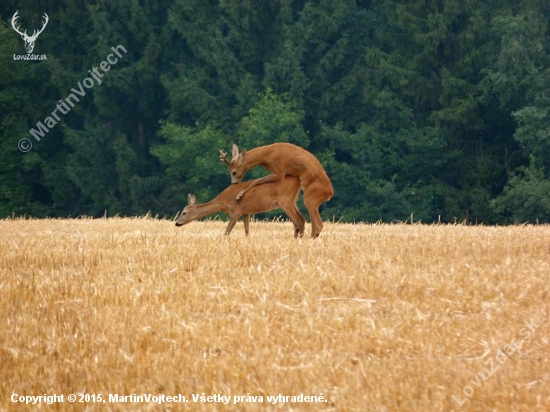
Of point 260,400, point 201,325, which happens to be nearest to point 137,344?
point 201,325

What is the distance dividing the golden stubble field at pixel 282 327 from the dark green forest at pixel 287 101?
2385 cm

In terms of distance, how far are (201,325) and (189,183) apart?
30.9 metres

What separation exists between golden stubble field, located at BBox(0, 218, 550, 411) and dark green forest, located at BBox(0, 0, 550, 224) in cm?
2385

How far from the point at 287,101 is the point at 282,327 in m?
31.9

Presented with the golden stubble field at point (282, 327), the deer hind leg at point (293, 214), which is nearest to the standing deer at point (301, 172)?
the deer hind leg at point (293, 214)

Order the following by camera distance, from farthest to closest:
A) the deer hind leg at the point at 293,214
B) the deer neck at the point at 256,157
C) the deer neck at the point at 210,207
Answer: the deer neck at the point at 210,207 < the deer neck at the point at 256,157 < the deer hind leg at the point at 293,214

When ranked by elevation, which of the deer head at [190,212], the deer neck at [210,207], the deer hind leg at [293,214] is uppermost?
the deer hind leg at [293,214]

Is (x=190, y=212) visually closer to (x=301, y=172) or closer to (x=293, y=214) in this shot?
(x=293, y=214)

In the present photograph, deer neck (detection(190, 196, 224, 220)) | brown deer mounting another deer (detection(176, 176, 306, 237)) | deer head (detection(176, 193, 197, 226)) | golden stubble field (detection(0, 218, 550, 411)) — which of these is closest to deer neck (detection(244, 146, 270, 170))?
brown deer mounting another deer (detection(176, 176, 306, 237))

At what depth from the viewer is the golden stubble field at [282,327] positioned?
6270 mm

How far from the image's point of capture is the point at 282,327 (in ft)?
25.0

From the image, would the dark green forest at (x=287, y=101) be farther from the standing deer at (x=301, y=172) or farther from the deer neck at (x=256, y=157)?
the standing deer at (x=301, y=172)

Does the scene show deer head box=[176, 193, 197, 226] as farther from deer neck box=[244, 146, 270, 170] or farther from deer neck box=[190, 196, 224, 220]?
deer neck box=[244, 146, 270, 170]

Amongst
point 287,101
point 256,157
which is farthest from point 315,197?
point 287,101
